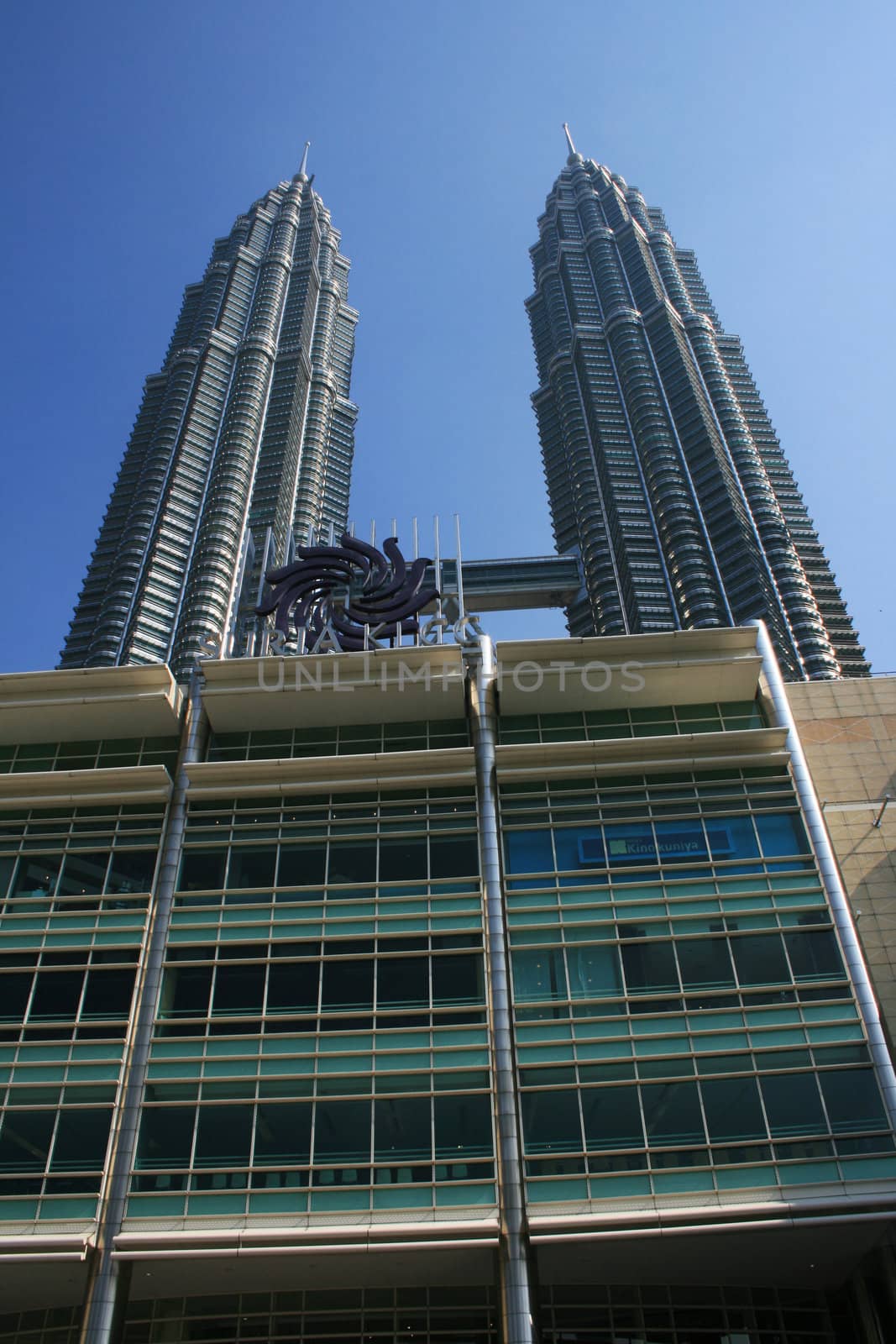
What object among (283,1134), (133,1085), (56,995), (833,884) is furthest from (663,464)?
(133,1085)

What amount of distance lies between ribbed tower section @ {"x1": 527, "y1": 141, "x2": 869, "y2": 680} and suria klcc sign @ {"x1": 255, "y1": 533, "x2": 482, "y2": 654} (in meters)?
53.8

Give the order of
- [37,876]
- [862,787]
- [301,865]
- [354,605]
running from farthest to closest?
[354,605] → [862,787] → [37,876] → [301,865]

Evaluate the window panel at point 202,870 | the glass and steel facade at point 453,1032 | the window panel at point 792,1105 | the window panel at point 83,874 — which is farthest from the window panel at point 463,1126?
the window panel at point 83,874

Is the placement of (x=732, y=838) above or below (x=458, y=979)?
above

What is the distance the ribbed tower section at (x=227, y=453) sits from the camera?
104 m

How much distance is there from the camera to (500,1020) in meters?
32.7

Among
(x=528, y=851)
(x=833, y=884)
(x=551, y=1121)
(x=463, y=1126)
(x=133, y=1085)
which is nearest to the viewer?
(x=551, y=1121)

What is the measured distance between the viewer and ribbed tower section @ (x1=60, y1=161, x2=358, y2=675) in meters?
104

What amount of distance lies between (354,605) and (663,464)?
2839 inches

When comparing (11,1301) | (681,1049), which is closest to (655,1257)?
(681,1049)

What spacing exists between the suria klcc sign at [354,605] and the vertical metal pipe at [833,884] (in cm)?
1219

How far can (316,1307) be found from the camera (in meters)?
31.4

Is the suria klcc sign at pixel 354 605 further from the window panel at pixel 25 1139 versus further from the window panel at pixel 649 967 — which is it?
the window panel at pixel 25 1139

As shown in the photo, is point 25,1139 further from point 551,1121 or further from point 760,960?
point 760,960
